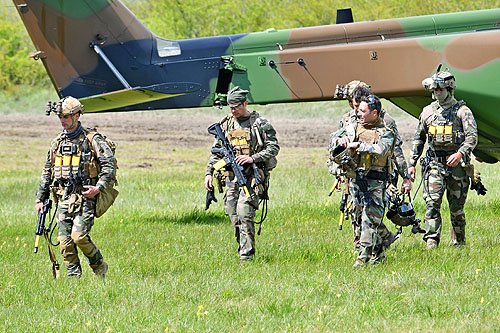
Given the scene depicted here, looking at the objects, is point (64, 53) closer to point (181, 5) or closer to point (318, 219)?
point (318, 219)

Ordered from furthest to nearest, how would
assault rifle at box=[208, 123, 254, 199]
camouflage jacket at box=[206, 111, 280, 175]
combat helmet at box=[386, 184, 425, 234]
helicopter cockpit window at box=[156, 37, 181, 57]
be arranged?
helicopter cockpit window at box=[156, 37, 181, 57], camouflage jacket at box=[206, 111, 280, 175], assault rifle at box=[208, 123, 254, 199], combat helmet at box=[386, 184, 425, 234]

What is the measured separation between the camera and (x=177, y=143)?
94.0ft

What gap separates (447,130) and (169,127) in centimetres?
2526

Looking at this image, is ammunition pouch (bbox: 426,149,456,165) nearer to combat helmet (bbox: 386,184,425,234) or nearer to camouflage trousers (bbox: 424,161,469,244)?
camouflage trousers (bbox: 424,161,469,244)

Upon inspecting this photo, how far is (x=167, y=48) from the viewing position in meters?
11.7

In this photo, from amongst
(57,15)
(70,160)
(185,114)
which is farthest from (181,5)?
(70,160)

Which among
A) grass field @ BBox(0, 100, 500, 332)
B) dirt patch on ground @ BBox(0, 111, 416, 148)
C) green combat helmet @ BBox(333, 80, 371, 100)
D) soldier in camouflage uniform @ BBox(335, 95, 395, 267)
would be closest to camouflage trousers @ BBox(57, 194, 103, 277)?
grass field @ BBox(0, 100, 500, 332)

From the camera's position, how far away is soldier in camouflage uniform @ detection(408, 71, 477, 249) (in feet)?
31.3

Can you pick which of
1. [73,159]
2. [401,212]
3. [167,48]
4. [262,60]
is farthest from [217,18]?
[73,159]

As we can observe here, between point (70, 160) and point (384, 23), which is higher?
point (384, 23)

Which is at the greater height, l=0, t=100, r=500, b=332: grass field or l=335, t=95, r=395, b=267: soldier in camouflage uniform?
l=335, t=95, r=395, b=267: soldier in camouflage uniform

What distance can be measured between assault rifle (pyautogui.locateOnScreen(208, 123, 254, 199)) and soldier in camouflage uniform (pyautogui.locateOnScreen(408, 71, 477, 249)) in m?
2.02

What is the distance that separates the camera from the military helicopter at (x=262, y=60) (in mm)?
11461

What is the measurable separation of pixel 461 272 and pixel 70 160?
13.2 ft
